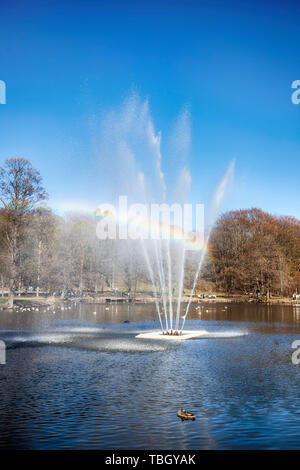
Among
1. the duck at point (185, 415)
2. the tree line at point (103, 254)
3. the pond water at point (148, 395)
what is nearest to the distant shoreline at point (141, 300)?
the tree line at point (103, 254)

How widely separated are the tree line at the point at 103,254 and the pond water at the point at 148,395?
38134mm

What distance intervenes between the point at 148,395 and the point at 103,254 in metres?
91.4

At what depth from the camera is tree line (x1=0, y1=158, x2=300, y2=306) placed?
6581cm

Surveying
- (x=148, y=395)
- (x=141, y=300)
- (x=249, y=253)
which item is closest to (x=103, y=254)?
(x=141, y=300)

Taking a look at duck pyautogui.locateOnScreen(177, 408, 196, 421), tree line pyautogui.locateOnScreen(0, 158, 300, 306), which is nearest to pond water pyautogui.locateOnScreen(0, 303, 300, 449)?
duck pyautogui.locateOnScreen(177, 408, 196, 421)

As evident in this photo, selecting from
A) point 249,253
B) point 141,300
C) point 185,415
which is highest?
point 249,253

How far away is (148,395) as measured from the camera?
1681 centimetres

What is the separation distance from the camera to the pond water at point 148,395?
482 inches

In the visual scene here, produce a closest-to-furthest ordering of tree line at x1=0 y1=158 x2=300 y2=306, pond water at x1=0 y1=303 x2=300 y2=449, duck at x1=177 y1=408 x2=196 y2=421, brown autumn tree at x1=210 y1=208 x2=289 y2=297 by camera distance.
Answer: pond water at x1=0 y1=303 x2=300 y2=449
duck at x1=177 y1=408 x2=196 y2=421
tree line at x1=0 y1=158 x2=300 y2=306
brown autumn tree at x1=210 y1=208 x2=289 y2=297

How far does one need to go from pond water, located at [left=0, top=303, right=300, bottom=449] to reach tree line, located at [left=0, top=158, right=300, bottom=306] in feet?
125

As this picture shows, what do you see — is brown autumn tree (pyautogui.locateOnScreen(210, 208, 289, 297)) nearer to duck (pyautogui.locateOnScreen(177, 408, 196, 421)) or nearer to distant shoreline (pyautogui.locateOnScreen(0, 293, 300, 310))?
distant shoreline (pyautogui.locateOnScreen(0, 293, 300, 310))

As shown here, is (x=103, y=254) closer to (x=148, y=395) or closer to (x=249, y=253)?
(x=249, y=253)

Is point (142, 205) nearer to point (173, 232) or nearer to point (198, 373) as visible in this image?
point (198, 373)

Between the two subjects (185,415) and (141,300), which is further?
(141,300)
